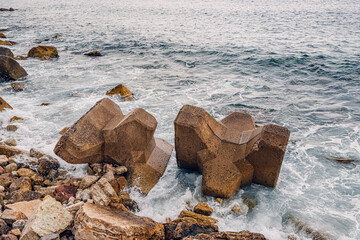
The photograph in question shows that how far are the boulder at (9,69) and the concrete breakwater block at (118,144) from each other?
9.46 metres

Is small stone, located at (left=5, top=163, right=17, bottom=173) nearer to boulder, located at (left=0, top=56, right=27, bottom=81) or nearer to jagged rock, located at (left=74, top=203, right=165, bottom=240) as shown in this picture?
jagged rock, located at (left=74, top=203, right=165, bottom=240)

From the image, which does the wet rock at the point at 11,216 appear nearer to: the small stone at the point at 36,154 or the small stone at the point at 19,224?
the small stone at the point at 19,224

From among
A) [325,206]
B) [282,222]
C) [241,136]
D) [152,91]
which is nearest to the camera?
[282,222]

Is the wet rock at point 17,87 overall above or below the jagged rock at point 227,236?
below

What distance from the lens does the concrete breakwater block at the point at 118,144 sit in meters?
5.31

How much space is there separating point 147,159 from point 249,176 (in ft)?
6.90

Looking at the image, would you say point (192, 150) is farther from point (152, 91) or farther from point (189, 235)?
point (152, 91)

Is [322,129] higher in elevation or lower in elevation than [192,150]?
lower

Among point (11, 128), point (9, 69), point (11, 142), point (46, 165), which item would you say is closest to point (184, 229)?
point (46, 165)

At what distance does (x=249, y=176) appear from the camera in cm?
533

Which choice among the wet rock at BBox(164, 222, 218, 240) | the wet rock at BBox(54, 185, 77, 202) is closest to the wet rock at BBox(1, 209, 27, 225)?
the wet rock at BBox(54, 185, 77, 202)

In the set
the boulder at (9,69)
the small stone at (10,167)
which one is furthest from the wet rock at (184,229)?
the boulder at (9,69)

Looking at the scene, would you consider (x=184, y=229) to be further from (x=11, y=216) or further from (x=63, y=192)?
(x=11, y=216)

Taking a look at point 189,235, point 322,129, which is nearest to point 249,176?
point 189,235
